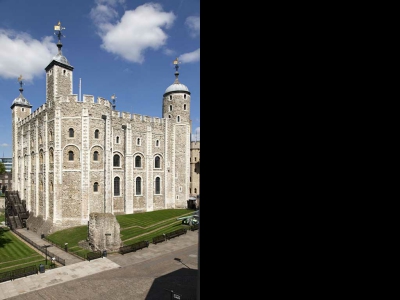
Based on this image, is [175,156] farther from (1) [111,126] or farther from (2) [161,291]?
(2) [161,291]

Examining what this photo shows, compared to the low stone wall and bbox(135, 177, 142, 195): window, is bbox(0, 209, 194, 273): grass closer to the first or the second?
the low stone wall

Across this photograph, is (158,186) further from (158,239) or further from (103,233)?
(103,233)

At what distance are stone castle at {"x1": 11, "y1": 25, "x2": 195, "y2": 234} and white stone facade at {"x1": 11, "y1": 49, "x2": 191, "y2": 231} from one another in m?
0.10

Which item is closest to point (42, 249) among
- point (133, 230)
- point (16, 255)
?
point (16, 255)

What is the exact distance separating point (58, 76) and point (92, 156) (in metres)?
10.7

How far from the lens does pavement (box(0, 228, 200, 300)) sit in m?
13.4

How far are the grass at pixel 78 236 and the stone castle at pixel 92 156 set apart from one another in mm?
2369

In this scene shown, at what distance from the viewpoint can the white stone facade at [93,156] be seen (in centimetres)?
2789

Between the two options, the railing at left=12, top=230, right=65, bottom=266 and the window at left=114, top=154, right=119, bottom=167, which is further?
the window at left=114, top=154, right=119, bottom=167

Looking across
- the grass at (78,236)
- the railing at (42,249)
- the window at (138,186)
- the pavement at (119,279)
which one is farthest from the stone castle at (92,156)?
the pavement at (119,279)

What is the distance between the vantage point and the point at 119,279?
15211mm

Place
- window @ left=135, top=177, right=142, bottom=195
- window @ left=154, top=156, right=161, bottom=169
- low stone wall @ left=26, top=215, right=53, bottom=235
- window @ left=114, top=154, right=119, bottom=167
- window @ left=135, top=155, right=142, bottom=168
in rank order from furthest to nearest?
window @ left=154, top=156, right=161, bottom=169 → window @ left=135, top=155, right=142, bottom=168 → window @ left=135, top=177, right=142, bottom=195 → window @ left=114, top=154, right=119, bottom=167 → low stone wall @ left=26, top=215, right=53, bottom=235

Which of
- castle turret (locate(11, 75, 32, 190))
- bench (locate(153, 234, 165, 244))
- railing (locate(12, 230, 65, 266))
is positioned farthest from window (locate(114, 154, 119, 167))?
castle turret (locate(11, 75, 32, 190))

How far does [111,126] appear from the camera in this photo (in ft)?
104
